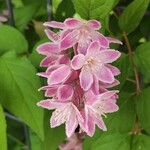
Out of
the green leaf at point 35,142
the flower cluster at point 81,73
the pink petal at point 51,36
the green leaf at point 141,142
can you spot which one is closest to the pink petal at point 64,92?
the flower cluster at point 81,73

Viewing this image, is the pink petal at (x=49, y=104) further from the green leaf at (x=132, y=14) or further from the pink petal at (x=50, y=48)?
the green leaf at (x=132, y=14)

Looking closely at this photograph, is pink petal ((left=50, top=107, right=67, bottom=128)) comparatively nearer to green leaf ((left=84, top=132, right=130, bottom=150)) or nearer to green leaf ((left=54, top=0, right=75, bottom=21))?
green leaf ((left=84, top=132, right=130, bottom=150))

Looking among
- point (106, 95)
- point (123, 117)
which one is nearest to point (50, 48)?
point (106, 95)

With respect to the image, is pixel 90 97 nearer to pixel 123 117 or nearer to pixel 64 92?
pixel 64 92

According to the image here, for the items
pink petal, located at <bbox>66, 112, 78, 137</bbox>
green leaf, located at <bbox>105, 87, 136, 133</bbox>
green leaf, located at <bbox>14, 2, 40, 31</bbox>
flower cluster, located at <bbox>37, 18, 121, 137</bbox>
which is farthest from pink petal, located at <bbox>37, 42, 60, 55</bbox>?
green leaf, located at <bbox>14, 2, 40, 31</bbox>

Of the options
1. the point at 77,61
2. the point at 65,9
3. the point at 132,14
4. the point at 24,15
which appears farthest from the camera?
the point at 24,15

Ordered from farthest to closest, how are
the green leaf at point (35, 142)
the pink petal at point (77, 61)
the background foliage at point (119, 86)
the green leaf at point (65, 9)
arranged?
the green leaf at point (35, 142) < the green leaf at point (65, 9) < the background foliage at point (119, 86) < the pink petal at point (77, 61)
